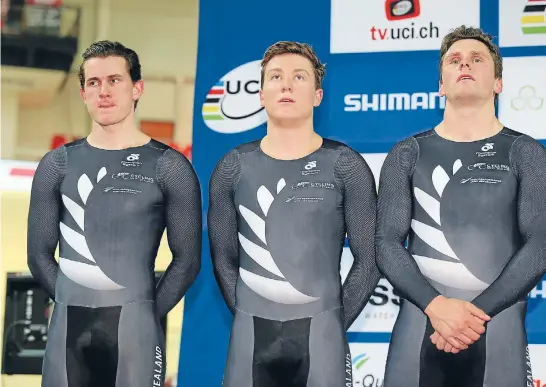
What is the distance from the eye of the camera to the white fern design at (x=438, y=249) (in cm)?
387

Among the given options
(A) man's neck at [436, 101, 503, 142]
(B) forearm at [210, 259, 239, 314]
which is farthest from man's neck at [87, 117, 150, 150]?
(A) man's neck at [436, 101, 503, 142]

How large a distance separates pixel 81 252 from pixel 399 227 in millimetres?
1381

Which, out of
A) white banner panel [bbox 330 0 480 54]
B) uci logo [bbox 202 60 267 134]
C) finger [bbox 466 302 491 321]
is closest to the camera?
finger [bbox 466 302 491 321]

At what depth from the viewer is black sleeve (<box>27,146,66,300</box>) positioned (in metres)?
4.25

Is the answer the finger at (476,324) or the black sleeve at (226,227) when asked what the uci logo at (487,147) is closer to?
the finger at (476,324)

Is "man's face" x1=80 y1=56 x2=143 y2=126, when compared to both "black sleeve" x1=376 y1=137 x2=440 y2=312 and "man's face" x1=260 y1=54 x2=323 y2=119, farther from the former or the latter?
"black sleeve" x1=376 y1=137 x2=440 y2=312

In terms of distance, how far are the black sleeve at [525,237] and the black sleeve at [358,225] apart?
0.50 meters

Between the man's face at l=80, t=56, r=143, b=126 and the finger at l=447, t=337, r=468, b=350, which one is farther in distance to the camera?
the man's face at l=80, t=56, r=143, b=126

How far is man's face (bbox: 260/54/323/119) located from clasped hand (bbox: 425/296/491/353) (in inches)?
39.8

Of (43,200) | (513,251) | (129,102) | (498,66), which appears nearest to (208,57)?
(129,102)

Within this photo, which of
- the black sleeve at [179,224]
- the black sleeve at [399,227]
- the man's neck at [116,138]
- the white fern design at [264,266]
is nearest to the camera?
the black sleeve at [399,227]

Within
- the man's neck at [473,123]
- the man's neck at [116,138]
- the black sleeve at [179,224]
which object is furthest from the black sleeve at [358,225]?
the man's neck at [116,138]

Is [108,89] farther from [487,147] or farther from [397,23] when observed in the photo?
[397,23]

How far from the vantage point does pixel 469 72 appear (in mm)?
3994
